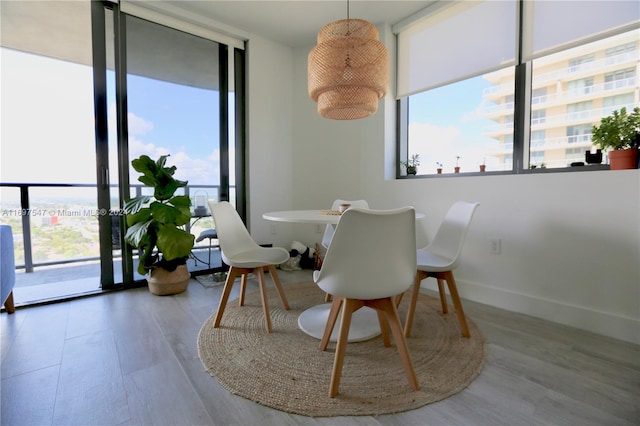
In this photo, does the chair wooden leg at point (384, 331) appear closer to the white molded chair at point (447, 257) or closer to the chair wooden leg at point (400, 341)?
the white molded chair at point (447, 257)

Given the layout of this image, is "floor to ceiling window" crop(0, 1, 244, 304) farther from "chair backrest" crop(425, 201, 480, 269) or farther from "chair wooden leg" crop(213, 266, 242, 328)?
"chair backrest" crop(425, 201, 480, 269)

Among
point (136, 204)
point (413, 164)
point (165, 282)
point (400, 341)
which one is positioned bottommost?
point (165, 282)

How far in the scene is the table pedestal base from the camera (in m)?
1.74

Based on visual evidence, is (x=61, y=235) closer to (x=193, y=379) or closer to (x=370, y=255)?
(x=193, y=379)

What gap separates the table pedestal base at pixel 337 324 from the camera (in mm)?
1738

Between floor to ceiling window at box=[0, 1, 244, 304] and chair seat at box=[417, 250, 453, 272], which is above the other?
floor to ceiling window at box=[0, 1, 244, 304]

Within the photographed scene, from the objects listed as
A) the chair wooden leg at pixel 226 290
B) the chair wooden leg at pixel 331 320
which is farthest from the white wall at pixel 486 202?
the chair wooden leg at pixel 226 290

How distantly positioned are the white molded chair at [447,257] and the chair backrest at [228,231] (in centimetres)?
122

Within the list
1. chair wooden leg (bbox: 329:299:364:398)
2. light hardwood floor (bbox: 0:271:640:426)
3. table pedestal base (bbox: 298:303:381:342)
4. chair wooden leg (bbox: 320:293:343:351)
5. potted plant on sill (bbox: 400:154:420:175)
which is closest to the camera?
light hardwood floor (bbox: 0:271:640:426)

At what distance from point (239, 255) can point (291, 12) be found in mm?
2464

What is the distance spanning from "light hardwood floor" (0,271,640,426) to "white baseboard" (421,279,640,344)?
78mm

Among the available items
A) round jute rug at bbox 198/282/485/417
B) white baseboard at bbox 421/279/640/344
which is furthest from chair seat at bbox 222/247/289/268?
white baseboard at bbox 421/279/640/344

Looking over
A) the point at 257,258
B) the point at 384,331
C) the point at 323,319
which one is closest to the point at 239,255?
the point at 257,258

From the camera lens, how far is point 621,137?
5.67 ft
